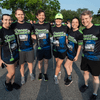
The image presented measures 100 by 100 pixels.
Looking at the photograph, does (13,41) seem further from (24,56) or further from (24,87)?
(24,87)

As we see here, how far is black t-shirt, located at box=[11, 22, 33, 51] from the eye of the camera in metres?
2.36

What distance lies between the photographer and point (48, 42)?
9.09ft

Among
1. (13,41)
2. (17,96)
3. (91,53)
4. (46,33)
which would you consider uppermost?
(46,33)

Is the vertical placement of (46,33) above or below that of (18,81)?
above

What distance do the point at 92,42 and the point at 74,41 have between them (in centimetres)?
48

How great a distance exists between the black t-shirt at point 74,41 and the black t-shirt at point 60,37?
214mm

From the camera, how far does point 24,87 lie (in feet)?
8.79

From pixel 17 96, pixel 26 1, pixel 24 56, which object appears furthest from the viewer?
pixel 26 1

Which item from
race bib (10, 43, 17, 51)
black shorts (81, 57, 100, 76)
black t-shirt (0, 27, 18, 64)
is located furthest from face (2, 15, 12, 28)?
black shorts (81, 57, 100, 76)

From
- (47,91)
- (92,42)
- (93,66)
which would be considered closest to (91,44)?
(92,42)

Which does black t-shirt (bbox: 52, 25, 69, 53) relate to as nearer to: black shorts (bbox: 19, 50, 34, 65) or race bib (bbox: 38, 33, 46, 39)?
race bib (bbox: 38, 33, 46, 39)

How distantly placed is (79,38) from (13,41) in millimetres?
1785

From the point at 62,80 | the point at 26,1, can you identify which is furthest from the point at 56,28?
the point at 26,1

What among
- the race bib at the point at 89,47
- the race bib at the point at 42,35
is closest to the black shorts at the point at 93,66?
the race bib at the point at 89,47
